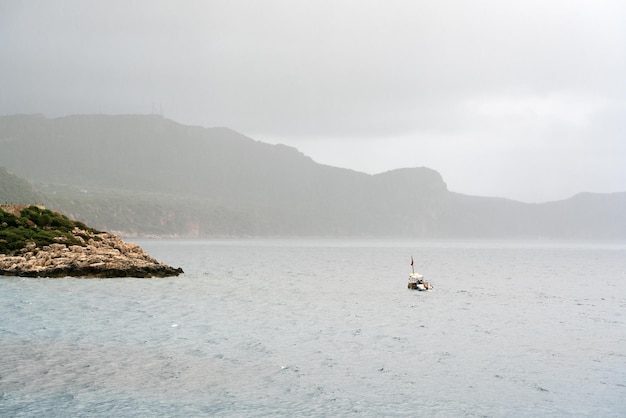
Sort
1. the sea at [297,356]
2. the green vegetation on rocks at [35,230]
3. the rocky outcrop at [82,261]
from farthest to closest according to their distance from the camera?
the green vegetation on rocks at [35,230] → the rocky outcrop at [82,261] → the sea at [297,356]

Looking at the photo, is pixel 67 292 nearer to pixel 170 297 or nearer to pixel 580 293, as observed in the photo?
pixel 170 297

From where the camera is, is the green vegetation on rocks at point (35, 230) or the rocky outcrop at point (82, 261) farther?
the green vegetation on rocks at point (35, 230)

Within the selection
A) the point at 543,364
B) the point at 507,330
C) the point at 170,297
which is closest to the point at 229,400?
the point at 543,364

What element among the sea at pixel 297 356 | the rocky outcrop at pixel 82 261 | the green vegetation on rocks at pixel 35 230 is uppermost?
the green vegetation on rocks at pixel 35 230

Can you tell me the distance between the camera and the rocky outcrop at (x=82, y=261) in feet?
188

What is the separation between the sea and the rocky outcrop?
5.68 metres

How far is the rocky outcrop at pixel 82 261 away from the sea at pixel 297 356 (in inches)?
224

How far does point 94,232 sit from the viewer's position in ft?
245

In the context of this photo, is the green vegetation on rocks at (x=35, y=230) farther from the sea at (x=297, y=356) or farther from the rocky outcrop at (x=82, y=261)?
the sea at (x=297, y=356)

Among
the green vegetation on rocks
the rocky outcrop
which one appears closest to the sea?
the rocky outcrop

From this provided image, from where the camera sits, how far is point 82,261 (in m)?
59.9

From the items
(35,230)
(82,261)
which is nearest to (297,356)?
(82,261)

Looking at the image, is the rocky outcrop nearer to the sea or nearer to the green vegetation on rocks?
the green vegetation on rocks

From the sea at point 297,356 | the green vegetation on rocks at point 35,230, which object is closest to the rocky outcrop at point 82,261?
the green vegetation on rocks at point 35,230
